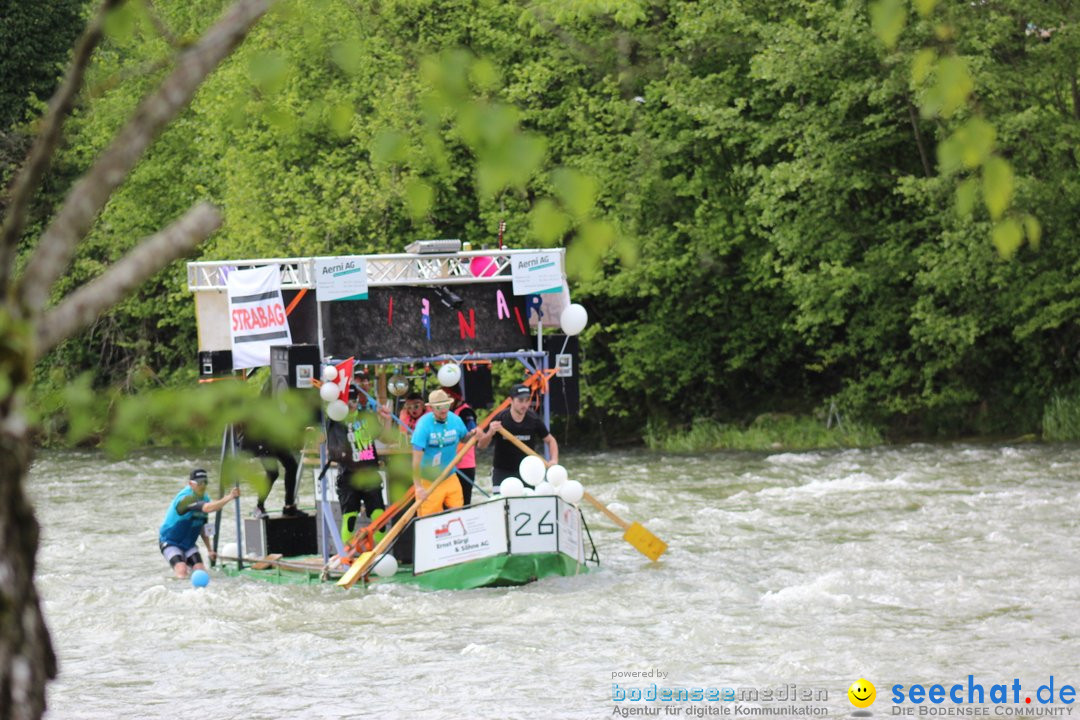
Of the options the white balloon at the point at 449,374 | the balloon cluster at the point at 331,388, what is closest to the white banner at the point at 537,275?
the white balloon at the point at 449,374

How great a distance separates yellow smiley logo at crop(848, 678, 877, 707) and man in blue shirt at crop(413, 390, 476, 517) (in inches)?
170

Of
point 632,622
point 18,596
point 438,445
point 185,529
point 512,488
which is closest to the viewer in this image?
point 18,596

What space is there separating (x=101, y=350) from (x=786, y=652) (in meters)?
29.0

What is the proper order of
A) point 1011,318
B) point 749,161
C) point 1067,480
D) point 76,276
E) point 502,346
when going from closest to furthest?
point 502,346 < point 1067,480 < point 1011,318 < point 749,161 < point 76,276

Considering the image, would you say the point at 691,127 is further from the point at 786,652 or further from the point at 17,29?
the point at 786,652

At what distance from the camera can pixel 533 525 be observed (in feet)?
46.4

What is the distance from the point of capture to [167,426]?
9.45ft

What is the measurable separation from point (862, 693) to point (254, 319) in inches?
250

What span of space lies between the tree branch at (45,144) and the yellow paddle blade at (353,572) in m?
11.5

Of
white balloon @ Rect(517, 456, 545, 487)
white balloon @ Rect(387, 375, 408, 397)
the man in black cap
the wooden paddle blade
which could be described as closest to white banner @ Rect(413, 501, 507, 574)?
white balloon @ Rect(517, 456, 545, 487)

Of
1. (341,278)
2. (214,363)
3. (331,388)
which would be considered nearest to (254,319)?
(341,278)

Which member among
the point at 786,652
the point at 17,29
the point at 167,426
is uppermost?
the point at 17,29

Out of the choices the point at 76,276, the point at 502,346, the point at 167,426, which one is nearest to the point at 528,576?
the point at 502,346

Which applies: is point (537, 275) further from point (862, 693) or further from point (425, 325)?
point (862, 693)
